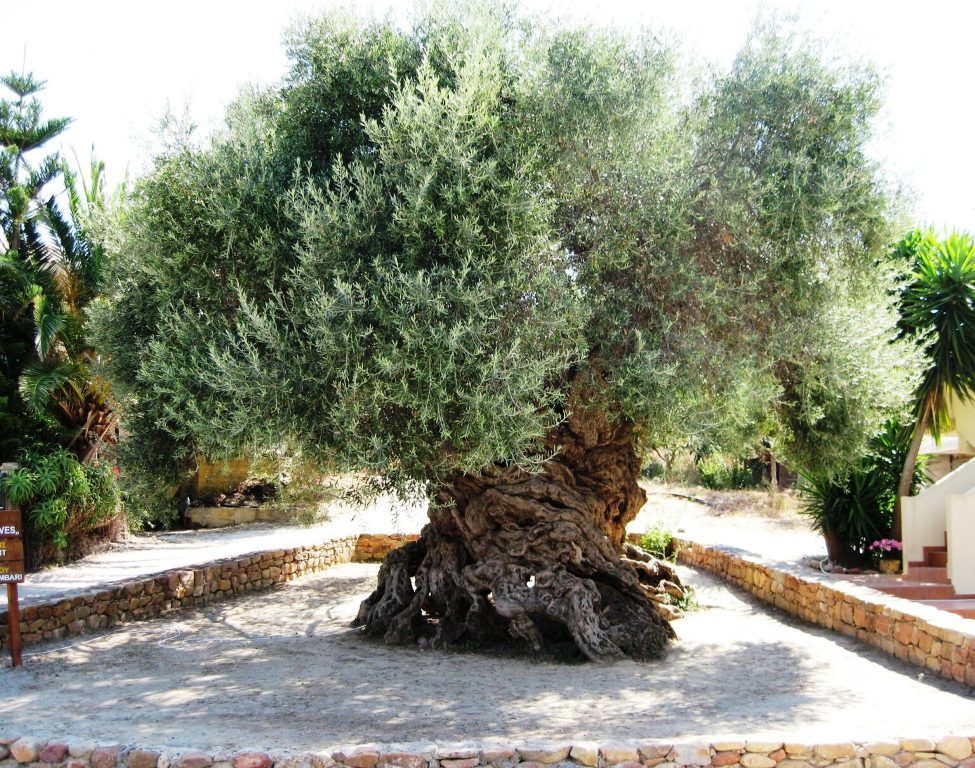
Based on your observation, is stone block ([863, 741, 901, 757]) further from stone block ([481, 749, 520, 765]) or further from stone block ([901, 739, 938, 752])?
stone block ([481, 749, 520, 765])

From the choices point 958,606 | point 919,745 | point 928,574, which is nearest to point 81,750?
point 919,745

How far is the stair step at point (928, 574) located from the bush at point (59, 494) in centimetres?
1338

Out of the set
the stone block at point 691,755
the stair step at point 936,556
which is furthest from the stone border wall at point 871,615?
the stone block at point 691,755

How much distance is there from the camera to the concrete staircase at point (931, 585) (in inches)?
425

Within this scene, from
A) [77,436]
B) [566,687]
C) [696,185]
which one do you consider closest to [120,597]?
[566,687]

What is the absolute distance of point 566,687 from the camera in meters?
8.50

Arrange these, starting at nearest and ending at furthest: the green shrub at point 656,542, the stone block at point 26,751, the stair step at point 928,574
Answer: the stone block at point 26,751, the stair step at point 928,574, the green shrub at point 656,542

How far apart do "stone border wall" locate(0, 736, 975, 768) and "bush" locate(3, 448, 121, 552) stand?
35.6 feet

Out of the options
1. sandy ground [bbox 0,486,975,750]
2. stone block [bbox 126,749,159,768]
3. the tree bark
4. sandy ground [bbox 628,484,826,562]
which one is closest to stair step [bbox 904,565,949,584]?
sandy ground [bbox 628,484,826,562]

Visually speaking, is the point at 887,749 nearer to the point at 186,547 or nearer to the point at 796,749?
the point at 796,749

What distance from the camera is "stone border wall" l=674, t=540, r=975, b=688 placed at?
8.19 meters

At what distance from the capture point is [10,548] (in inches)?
349

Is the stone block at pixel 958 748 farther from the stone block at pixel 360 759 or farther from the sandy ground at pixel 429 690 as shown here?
the stone block at pixel 360 759

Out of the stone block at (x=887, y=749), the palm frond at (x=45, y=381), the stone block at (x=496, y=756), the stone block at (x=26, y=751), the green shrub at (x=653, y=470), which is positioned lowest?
the stone block at (x=26, y=751)
